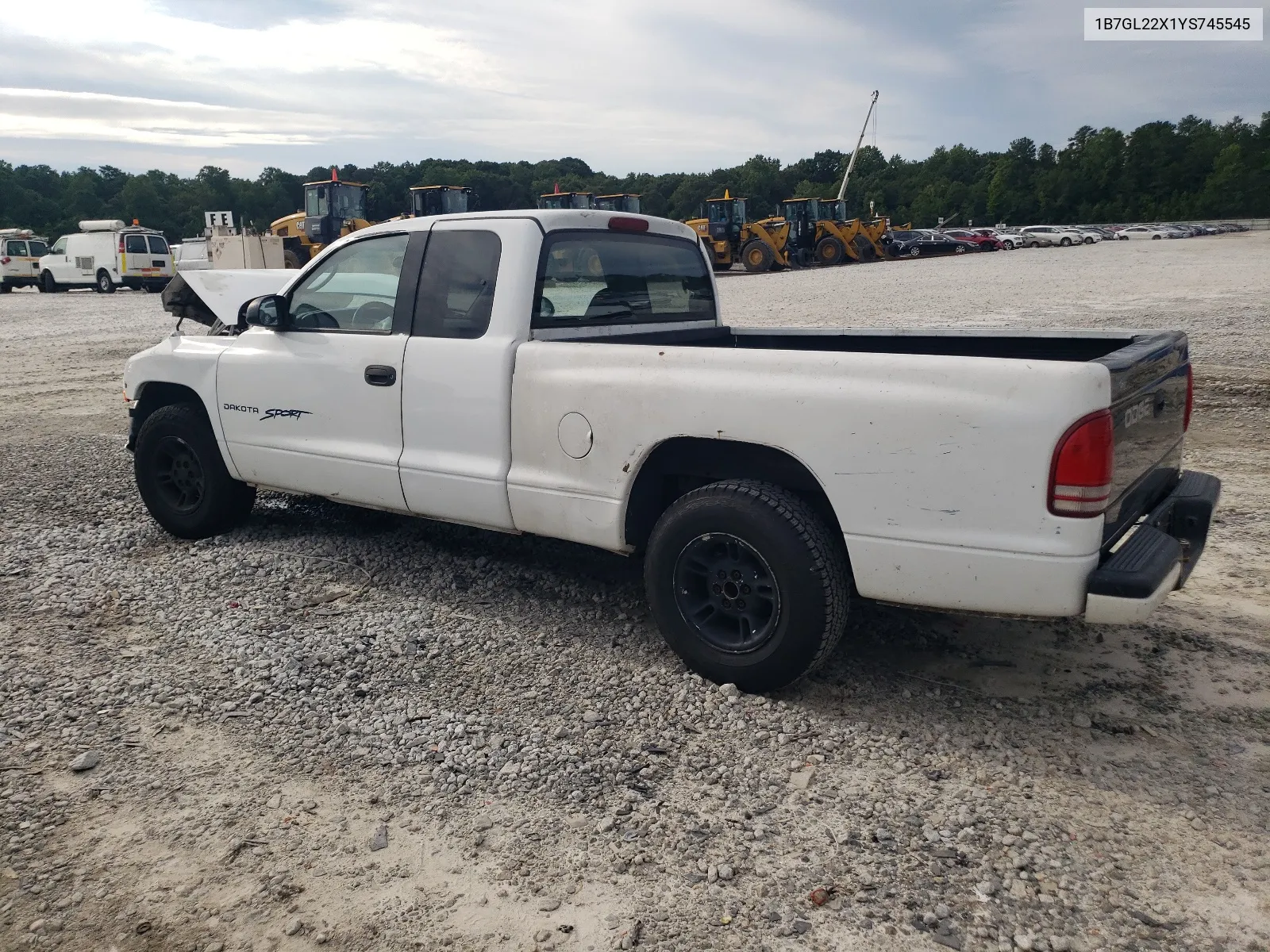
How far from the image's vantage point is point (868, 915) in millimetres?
2646

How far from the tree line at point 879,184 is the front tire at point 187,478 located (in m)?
61.1

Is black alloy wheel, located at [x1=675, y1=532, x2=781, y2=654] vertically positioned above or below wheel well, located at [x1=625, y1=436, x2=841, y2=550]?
below

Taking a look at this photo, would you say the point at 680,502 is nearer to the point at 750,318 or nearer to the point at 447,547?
the point at 447,547

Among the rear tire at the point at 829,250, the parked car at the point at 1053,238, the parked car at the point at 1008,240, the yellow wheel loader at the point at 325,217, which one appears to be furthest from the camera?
the parked car at the point at 1053,238

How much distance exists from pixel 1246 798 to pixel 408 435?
3619 mm

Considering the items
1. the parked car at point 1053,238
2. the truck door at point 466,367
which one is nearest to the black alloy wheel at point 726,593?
the truck door at point 466,367

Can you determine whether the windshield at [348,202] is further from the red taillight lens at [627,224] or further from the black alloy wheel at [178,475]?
the red taillight lens at [627,224]

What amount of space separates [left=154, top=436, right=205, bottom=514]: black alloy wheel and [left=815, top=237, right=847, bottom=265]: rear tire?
33529 mm

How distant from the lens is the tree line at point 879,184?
7469cm

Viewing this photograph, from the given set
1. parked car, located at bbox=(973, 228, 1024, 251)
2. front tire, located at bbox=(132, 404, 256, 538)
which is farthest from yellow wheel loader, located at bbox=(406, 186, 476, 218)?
parked car, located at bbox=(973, 228, 1024, 251)

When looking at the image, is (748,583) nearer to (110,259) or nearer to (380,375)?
(380,375)

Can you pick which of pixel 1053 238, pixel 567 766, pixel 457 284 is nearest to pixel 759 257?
pixel 1053 238

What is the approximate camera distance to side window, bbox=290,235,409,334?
4.87 metres

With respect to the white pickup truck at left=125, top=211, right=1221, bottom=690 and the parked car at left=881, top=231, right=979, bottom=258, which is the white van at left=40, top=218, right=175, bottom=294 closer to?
the white pickup truck at left=125, top=211, right=1221, bottom=690
